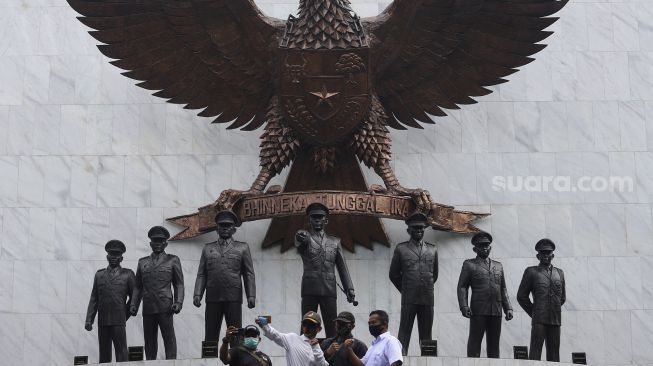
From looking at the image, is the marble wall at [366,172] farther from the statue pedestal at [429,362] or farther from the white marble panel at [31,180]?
the statue pedestal at [429,362]

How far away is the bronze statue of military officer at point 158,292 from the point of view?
16.1 meters

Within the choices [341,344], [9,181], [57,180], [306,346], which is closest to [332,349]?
[341,344]

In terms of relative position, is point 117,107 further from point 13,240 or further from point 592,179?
point 592,179

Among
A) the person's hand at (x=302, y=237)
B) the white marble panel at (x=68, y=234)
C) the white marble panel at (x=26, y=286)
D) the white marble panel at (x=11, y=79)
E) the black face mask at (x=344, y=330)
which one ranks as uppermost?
the white marble panel at (x=11, y=79)

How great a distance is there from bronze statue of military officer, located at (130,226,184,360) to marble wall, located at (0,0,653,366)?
1693 mm

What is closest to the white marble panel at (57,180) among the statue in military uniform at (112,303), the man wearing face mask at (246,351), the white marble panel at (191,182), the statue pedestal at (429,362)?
the white marble panel at (191,182)

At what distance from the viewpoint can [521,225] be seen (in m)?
18.4

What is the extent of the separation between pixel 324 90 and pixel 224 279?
2.81 meters

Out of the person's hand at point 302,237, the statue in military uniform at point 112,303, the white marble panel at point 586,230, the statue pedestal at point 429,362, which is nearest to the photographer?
the statue pedestal at point 429,362

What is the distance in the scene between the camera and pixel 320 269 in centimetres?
1579

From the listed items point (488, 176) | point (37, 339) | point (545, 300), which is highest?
point (488, 176)

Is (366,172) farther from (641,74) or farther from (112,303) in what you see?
(112,303)

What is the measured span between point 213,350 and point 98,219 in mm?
3637

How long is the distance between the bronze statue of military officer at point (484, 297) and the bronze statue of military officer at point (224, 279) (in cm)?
223
